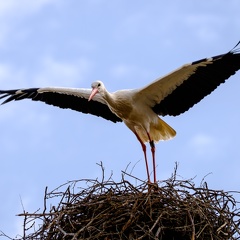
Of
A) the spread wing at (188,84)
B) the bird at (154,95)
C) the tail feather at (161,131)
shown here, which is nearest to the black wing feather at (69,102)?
the bird at (154,95)

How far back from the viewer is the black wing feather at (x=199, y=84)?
8164 mm

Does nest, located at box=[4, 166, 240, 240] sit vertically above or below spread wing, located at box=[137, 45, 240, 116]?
below

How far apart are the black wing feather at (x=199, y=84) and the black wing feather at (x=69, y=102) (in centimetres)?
74

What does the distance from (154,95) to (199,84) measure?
0.50 meters

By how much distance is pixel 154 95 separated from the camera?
872 centimetres

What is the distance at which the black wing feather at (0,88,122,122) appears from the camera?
30.6 ft

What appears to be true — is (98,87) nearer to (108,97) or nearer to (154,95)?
(108,97)

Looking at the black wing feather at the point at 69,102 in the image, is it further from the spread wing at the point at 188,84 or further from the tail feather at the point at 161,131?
the spread wing at the point at 188,84

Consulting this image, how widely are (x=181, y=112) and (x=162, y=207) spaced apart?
2.05 meters

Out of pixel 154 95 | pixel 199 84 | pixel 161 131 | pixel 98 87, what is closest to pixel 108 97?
pixel 98 87

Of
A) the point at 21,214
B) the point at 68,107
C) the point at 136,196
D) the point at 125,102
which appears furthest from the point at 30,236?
the point at 68,107

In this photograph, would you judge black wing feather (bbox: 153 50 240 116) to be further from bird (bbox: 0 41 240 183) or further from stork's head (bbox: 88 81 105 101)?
stork's head (bbox: 88 81 105 101)

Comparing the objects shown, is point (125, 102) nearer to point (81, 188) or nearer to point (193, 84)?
point (193, 84)

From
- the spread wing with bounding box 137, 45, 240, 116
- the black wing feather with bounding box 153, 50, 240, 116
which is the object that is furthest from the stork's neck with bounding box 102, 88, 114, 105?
the black wing feather with bounding box 153, 50, 240, 116
